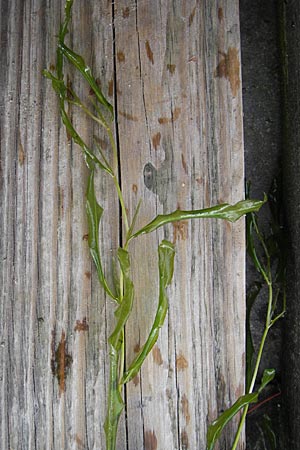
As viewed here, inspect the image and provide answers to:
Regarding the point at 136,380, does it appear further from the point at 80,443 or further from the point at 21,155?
the point at 21,155

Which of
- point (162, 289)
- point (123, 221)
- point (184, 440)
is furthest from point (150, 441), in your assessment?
point (123, 221)

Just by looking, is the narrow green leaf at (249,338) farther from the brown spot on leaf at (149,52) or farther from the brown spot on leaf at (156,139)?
the brown spot on leaf at (149,52)

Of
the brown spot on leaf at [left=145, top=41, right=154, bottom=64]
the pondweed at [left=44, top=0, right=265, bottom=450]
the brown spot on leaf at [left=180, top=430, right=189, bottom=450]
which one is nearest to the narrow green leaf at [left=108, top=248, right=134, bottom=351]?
the pondweed at [left=44, top=0, right=265, bottom=450]

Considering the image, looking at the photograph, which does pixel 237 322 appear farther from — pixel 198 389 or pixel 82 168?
pixel 82 168

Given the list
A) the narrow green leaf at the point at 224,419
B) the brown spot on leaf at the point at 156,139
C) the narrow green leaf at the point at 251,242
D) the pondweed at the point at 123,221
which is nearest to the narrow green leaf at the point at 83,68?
the pondweed at the point at 123,221

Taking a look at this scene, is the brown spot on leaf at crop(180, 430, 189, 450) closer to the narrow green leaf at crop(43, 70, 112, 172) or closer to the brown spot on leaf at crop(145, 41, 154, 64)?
the narrow green leaf at crop(43, 70, 112, 172)

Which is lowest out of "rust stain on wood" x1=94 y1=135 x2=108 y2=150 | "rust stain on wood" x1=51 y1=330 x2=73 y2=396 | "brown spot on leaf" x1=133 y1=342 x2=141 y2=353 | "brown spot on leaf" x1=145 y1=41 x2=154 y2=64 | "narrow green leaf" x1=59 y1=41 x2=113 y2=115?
"rust stain on wood" x1=51 y1=330 x2=73 y2=396

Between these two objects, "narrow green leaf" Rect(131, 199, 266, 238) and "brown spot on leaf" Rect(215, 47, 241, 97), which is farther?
"brown spot on leaf" Rect(215, 47, 241, 97)

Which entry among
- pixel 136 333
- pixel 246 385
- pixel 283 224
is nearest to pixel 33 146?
pixel 136 333
